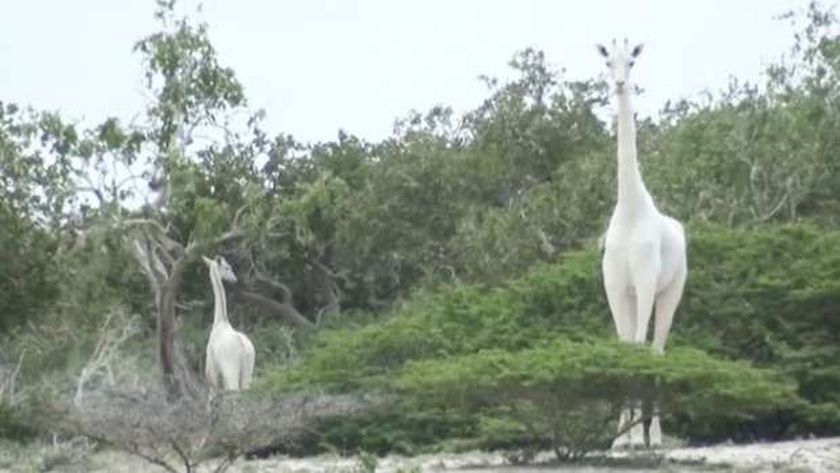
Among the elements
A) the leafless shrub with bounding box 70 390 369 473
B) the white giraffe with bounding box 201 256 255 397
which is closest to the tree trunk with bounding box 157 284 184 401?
the white giraffe with bounding box 201 256 255 397

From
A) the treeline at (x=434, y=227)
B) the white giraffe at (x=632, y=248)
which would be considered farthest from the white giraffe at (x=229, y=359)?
the white giraffe at (x=632, y=248)

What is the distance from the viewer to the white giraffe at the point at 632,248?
16422 mm

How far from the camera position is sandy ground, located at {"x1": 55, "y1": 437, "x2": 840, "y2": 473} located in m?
14.2

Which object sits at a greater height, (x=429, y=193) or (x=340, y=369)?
(x=429, y=193)

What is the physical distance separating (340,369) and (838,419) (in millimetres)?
4921

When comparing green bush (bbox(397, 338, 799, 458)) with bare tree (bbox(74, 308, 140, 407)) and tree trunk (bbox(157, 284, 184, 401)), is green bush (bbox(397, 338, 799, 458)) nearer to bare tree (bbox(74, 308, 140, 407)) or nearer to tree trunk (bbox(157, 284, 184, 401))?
tree trunk (bbox(157, 284, 184, 401))

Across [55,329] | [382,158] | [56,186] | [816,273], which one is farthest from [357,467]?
[382,158]

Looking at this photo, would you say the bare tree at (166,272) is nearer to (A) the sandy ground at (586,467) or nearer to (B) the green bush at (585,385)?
(A) the sandy ground at (586,467)

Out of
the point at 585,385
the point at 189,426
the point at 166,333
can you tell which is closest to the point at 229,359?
the point at 166,333

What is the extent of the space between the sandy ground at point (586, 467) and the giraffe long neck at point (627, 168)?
2087 mm

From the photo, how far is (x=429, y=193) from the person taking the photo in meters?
37.6

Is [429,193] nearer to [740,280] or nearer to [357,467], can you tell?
[740,280]

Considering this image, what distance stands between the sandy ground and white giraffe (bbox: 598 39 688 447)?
0.99m

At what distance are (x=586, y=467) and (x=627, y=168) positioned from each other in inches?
130
